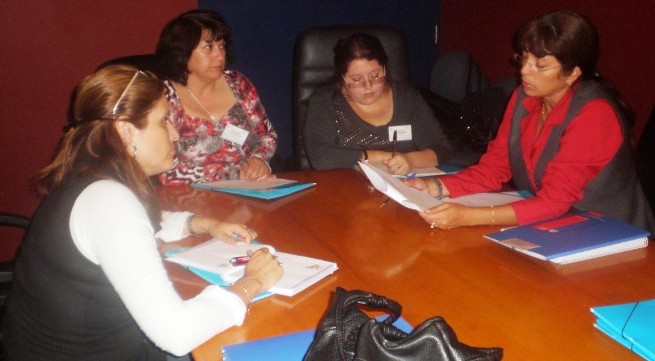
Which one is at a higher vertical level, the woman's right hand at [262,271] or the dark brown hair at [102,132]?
the dark brown hair at [102,132]

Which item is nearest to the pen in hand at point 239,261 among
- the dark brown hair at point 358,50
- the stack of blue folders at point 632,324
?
the stack of blue folders at point 632,324

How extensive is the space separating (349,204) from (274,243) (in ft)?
1.38

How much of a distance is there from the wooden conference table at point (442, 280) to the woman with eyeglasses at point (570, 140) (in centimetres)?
14

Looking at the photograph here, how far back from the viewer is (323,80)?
9.80ft

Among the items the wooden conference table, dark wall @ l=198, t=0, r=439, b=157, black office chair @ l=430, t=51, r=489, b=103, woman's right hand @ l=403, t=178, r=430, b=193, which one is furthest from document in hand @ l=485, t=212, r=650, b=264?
dark wall @ l=198, t=0, r=439, b=157

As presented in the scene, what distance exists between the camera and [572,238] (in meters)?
1.60

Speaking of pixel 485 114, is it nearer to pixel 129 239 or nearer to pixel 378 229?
pixel 378 229

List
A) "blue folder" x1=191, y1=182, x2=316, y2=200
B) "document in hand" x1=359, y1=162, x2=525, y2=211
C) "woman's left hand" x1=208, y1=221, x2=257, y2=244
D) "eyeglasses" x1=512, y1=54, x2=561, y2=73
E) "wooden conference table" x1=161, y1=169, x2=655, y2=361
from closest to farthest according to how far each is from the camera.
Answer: "wooden conference table" x1=161, y1=169, x2=655, y2=361 → "woman's left hand" x1=208, y1=221, x2=257, y2=244 → "document in hand" x1=359, y1=162, x2=525, y2=211 → "eyeglasses" x1=512, y1=54, x2=561, y2=73 → "blue folder" x1=191, y1=182, x2=316, y2=200

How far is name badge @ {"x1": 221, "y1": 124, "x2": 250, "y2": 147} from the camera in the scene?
2.73 metres

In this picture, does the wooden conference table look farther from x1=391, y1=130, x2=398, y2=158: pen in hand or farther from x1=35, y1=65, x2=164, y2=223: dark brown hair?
x1=391, y1=130, x2=398, y2=158: pen in hand

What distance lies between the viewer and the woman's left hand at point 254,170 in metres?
2.45

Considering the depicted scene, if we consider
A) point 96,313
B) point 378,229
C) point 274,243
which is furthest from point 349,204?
point 96,313

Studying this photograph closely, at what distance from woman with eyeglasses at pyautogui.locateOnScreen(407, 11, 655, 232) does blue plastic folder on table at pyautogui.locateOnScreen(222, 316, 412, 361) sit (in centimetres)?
71

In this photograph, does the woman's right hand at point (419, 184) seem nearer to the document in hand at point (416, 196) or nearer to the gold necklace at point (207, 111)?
the document in hand at point (416, 196)
